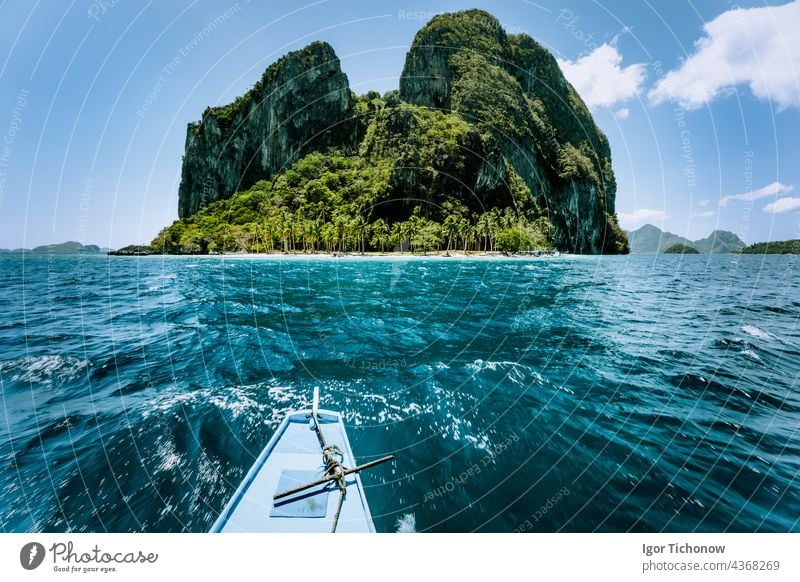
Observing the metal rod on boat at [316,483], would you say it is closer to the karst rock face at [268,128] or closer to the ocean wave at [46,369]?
the ocean wave at [46,369]

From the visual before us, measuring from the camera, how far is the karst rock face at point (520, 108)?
5527 inches

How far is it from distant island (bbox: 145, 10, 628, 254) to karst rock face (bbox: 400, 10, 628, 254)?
636mm

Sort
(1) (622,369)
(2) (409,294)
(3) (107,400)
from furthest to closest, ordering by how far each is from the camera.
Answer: (2) (409,294) → (1) (622,369) → (3) (107,400)

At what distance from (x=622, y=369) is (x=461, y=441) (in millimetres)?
8102

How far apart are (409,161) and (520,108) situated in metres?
70.1

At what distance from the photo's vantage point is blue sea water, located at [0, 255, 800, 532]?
5.57m

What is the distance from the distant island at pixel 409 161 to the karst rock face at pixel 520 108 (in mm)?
636

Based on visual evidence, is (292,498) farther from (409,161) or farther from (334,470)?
(409,161)

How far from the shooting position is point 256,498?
507 cm

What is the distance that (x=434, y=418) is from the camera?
8.22 m

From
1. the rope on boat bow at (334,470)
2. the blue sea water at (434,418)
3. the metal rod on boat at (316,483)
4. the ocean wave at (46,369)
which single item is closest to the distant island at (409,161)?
the blue sea water at (434,418)

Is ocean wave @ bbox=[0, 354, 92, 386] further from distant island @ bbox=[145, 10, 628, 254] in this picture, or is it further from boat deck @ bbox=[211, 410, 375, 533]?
distant island @ bbox=[145, 10, 628, 254]
